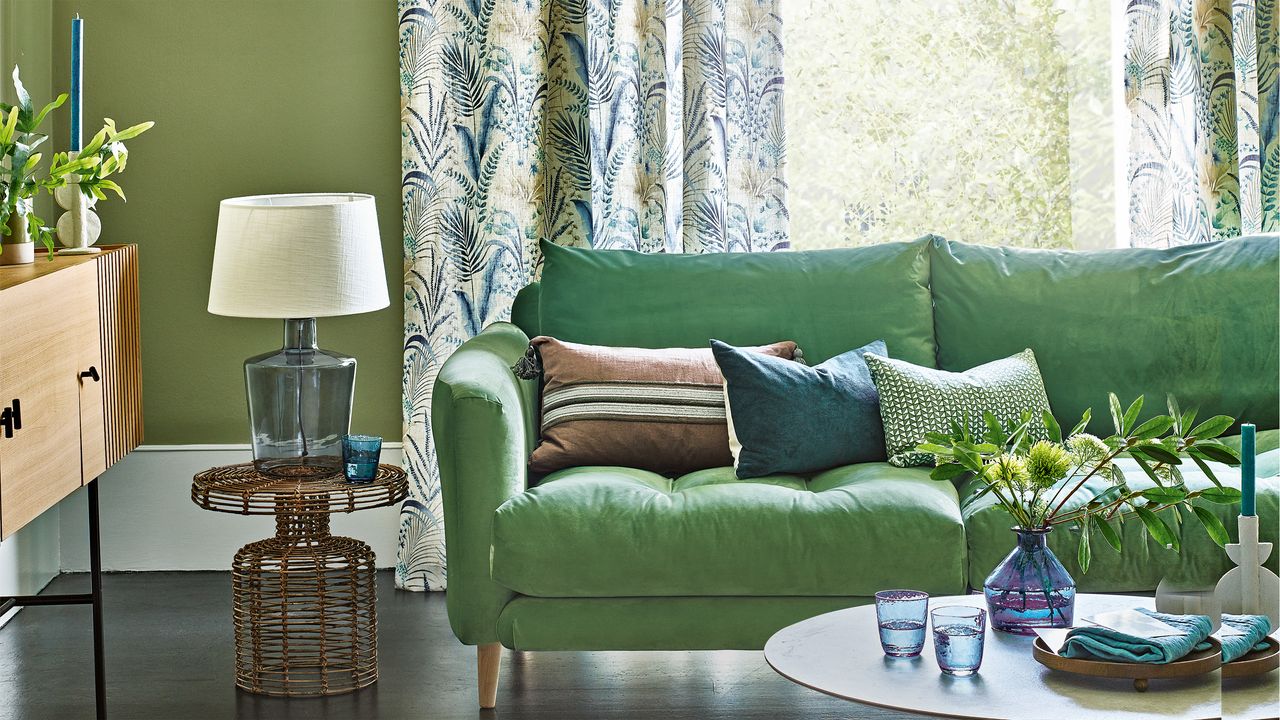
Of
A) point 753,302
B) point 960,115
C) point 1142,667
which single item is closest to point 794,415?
point 753,302

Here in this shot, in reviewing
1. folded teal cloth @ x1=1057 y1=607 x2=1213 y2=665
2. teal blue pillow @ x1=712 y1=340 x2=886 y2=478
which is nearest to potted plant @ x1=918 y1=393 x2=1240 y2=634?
folded teal cloth @ x1=1057 y1=607 x2=1213 y2=665

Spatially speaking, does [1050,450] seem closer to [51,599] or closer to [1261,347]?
[1261,347]

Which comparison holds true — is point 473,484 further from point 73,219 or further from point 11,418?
point 73,219

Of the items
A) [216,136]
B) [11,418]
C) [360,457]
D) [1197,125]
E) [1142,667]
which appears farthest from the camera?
[216,136]

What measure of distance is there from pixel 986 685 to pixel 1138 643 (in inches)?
7.5

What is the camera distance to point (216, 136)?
145 inches

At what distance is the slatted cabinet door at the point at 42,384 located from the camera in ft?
7.37

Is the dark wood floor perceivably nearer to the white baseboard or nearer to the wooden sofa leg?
the wooden sofa leg

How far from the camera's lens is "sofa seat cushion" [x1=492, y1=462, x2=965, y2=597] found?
2.38 meters

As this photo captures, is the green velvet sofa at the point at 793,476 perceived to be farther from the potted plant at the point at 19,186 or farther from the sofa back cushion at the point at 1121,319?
the potted plant at the point at 19,186

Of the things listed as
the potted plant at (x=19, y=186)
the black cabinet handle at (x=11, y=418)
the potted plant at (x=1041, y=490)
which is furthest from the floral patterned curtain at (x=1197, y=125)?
the black cabinet handle at (x=11, y=418)

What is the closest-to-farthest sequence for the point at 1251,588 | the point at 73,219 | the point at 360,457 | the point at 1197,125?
the point at 1251,588
the point at 360,457
the point at 73,219
the point at 1197,125

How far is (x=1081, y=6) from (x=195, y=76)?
2646 millimetres

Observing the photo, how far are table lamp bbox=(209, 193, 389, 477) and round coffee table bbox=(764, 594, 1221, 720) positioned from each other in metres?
1.36
